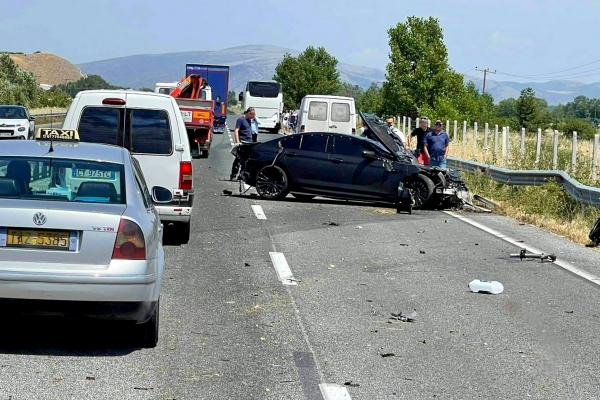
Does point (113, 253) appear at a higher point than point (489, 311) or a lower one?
higher

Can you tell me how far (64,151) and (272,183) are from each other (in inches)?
505

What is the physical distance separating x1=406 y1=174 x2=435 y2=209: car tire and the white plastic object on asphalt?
30.3 feet

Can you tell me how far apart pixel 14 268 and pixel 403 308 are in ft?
12.8

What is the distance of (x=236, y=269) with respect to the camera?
11.2m

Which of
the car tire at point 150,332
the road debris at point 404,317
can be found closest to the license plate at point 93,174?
the car tire at point 150,332

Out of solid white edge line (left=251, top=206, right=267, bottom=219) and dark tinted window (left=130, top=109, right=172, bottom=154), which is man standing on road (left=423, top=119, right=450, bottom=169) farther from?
dark tinted window (left=130, top=109, right=172, bottom=154)

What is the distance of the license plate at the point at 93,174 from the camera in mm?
7384

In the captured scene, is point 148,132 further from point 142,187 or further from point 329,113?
point 329,113

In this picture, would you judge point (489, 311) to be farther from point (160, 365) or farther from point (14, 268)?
point (14, 268)

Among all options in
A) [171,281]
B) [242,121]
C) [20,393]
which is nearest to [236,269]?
[171,281]

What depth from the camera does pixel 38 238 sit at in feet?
21.8

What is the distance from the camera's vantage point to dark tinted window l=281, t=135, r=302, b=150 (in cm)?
2039

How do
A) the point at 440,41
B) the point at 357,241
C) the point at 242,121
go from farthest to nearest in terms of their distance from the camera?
the point at 440,41, the point at 242,121, the point at 357,241

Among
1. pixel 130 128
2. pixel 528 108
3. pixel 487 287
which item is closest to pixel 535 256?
pixel 487 287
